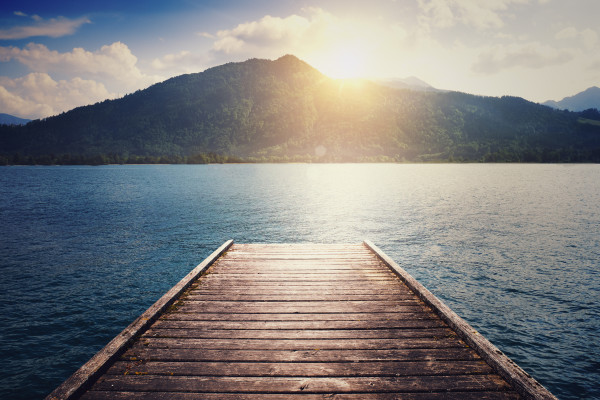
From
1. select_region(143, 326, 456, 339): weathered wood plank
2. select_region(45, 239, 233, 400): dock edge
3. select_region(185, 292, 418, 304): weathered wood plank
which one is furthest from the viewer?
select_region(185, 292, 418, 304): weathered wood plank

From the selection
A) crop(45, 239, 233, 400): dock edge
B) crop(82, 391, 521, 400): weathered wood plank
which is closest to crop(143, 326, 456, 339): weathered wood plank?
crop(45, 239, 233, 400): dock edge

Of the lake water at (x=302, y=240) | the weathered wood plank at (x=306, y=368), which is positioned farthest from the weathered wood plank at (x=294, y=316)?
the lake water at (x=302, y=240)

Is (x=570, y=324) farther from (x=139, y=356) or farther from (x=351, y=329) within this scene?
(x=139, y=356)

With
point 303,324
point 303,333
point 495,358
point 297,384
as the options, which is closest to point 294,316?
point 303,324

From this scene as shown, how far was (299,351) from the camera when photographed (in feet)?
17.6

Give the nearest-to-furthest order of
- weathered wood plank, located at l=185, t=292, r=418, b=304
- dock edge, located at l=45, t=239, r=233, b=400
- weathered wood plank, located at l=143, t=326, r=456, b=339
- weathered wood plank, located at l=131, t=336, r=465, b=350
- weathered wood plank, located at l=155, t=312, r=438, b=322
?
dock edge, located at l=45, t=239, r=233, b=400, weathered wood plank, located at l=131, t=336, r=465, b=350, weathered wood plank, located at l=143, t=326, r=456, b=339, weathered wood plank, located at l=155, t=312, r=438, b=322, weathered wood plank, located at l=185, t=292, r=418, b=304

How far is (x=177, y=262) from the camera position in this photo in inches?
684

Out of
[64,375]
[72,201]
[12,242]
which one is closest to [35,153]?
[72,201]

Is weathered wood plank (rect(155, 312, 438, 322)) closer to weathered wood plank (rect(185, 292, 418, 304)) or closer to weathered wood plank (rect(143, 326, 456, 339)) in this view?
weathered wood plank (rect(143, 326, 456, 339))

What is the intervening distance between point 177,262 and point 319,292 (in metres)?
11.9

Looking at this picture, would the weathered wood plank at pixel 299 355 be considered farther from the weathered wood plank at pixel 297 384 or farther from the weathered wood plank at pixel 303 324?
the weathered wood plank at pixel 303 324

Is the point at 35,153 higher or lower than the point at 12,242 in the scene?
higher

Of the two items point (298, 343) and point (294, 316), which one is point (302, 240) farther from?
point (298, 343)

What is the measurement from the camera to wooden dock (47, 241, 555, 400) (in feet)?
14.5
